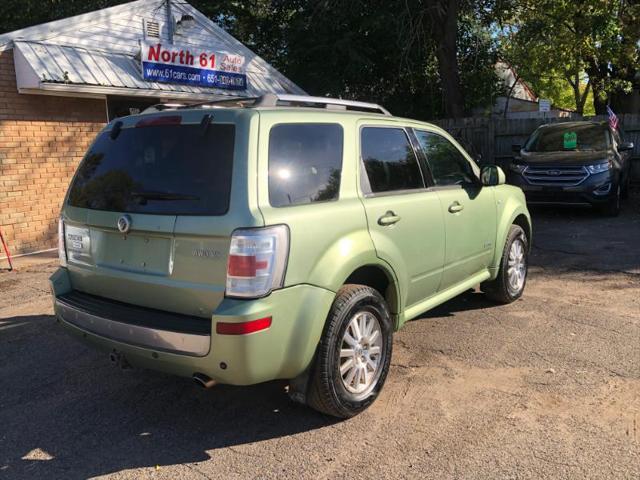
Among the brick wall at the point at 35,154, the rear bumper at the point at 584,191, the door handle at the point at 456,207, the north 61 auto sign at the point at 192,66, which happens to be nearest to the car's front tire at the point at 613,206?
the rear bumper at the point at 584,191

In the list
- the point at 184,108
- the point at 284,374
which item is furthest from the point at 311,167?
the point at 284,374

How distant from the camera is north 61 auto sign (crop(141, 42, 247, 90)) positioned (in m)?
10.4

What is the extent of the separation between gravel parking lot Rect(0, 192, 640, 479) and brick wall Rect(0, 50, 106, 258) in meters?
4.03

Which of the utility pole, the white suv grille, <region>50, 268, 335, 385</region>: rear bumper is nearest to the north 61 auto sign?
the utility pole

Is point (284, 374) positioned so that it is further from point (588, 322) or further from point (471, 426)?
point (588, 322)

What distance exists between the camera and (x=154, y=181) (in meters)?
3.29

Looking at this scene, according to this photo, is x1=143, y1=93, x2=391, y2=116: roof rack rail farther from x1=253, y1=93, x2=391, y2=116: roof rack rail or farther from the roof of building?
the roof of building

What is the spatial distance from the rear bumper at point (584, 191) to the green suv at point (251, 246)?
7.55m

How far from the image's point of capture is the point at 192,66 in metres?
11.2

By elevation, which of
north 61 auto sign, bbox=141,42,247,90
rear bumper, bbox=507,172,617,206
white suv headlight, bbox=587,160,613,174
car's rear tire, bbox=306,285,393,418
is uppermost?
north 61 auto sign, bbox=141,42,247,90

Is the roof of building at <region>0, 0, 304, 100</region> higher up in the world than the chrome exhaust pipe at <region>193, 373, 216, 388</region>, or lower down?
higher up

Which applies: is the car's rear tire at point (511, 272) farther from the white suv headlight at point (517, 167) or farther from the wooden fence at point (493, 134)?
the wooden fence at point (493, 134)

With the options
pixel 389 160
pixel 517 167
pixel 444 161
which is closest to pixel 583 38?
pixel 517 167

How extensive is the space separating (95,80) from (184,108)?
647cm
